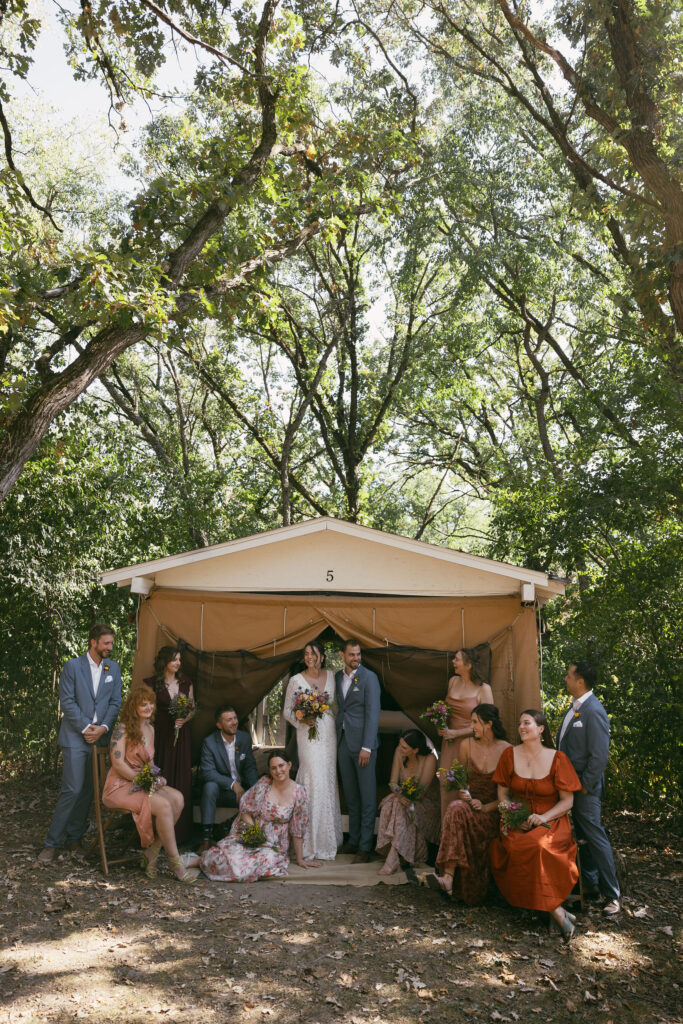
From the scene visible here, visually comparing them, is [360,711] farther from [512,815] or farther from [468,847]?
[512,815]

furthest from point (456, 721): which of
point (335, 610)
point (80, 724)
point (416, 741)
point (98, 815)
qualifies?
point (80, 724)

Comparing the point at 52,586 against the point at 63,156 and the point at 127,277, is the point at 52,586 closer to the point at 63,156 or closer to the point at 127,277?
the point at 127,277

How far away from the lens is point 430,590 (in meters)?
7.38

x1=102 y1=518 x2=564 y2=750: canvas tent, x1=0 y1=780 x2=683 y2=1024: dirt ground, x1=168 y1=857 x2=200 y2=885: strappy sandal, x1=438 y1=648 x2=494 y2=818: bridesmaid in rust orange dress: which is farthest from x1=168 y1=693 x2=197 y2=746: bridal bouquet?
x1=438 y1=648 x2=494 y2=818: bridesmaid in rust orange dress

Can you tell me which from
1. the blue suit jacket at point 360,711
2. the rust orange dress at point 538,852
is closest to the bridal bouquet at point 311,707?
the blue suit jacket at point 360,711

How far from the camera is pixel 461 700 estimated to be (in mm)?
6781

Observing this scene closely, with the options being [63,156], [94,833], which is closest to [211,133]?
[63,156]

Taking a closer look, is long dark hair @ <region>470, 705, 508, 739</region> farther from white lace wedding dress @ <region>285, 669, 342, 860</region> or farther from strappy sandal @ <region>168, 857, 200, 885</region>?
strappy sandal @ <region>168, 857, 200, 885</region>

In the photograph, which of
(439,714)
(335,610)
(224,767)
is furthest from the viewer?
(335,610)

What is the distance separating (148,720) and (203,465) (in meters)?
10.7

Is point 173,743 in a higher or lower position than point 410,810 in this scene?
higher

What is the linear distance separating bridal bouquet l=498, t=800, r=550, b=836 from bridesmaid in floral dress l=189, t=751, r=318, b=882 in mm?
1736

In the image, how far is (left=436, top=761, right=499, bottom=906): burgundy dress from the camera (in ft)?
18.2

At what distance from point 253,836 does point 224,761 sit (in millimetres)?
883
